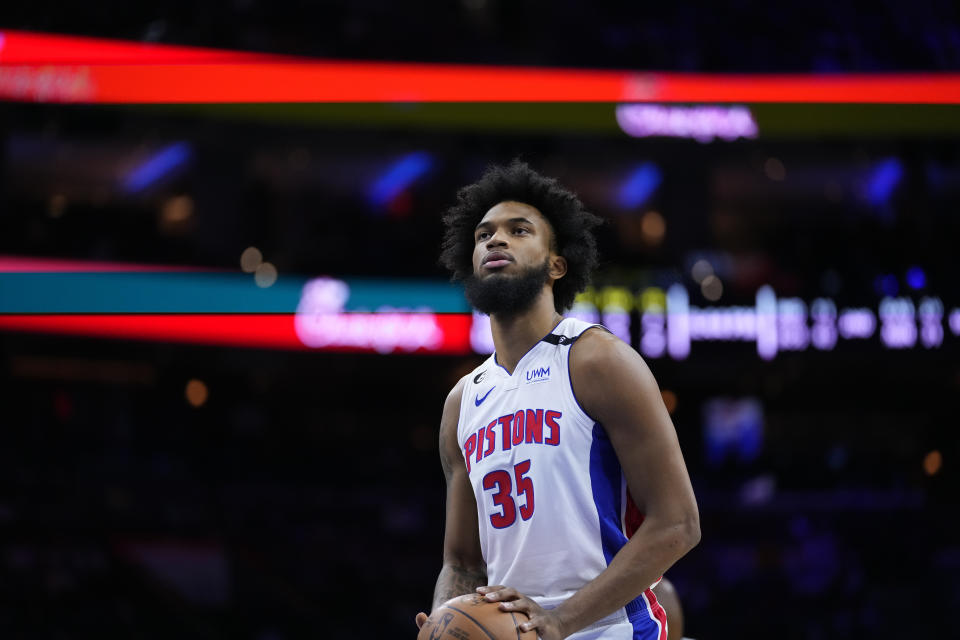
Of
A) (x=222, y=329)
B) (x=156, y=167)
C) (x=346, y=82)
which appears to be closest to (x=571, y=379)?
(x=222, y=329)

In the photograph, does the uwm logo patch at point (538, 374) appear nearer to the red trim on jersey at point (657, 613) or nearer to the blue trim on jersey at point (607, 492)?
the blue trim on jersey at point (607, 492)

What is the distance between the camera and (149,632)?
10.2 m

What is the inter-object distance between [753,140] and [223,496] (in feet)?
23.8

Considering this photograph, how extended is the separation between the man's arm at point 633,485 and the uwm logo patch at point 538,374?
103mm

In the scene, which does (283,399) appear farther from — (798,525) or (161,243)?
(798,525)

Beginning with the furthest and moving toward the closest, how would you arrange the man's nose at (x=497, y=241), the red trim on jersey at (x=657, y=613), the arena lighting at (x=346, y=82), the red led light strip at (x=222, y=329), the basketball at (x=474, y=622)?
1. the red led light strip at (x=222, y=329)
2. the arena lighting at (x=346, y=82)
3. the man's nose at (x=497, y=241)
4. the red trim on jersey at (x=657, y=613)
5. the basketball at (x=474, y=622)

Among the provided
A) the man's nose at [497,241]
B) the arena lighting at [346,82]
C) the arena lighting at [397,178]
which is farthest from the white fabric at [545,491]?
the arena lighting at [397,178]

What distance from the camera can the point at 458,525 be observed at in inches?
125

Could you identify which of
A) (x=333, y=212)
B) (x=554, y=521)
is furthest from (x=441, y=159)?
(x=554, y=521)

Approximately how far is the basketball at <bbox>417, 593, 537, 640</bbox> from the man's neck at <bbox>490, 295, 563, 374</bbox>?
28.3 inches

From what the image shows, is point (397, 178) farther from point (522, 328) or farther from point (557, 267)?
point (522, 328)

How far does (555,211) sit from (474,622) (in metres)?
1.29

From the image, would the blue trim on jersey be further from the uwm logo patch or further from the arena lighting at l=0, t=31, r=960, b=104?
the arena lighting at l=0, t=31, r=960, b=104

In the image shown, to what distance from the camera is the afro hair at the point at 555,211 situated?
3.23m
